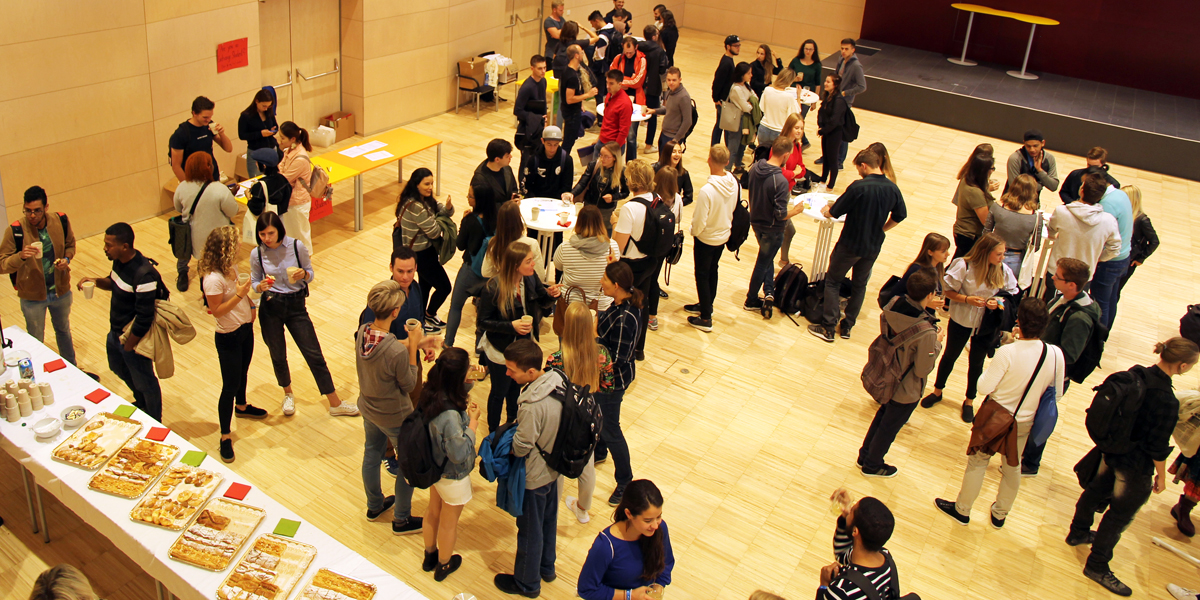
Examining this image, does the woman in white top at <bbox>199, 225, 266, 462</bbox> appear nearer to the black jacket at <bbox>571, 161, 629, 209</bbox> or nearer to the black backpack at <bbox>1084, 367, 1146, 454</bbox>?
the black jacket at <bbox>571, 161, 629, 209</bbox>

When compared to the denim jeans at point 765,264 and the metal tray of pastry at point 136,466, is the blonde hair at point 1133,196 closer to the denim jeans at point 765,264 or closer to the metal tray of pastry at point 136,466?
the denim jeans at point 765,264

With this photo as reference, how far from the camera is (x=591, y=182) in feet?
23.4

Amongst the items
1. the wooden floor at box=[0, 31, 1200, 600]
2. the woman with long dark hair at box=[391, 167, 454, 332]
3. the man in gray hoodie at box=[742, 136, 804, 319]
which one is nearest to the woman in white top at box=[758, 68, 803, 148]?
the wooden floor at box=[0, 31, 1200, 600]

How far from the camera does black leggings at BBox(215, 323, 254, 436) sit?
5191 mm

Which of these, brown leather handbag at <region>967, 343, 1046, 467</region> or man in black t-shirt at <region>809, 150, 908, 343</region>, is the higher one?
man in black t-shirt at <region>809, 150, 908, 343</region>

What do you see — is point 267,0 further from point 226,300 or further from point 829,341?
point 829,341

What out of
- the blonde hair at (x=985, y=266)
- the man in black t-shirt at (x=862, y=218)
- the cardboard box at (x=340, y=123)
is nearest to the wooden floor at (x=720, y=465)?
the man in black t-shirt at (x=862, y=218)

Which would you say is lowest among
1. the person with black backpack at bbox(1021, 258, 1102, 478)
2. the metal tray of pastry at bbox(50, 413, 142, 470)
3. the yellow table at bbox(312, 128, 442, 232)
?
the metal tray of pastry at bbox(50, 413, 142, 470)

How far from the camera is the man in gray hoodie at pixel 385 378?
4.42 metres

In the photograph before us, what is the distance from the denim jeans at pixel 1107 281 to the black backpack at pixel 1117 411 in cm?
247

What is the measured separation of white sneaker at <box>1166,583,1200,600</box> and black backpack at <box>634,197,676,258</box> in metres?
3.74

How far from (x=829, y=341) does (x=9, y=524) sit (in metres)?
5.99

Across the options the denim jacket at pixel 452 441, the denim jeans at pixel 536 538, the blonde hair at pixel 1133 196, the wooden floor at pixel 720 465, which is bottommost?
the wooden floor at pixel 720 465

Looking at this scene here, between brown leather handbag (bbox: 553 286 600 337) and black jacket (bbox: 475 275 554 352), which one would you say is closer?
black jacket (bbox: 475 275 554 352)
